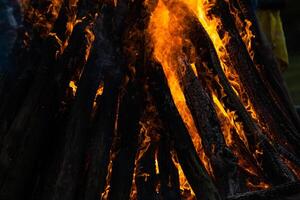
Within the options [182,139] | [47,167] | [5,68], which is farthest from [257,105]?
[5,68]

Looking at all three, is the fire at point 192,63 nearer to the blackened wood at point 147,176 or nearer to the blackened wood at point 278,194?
the blackened wood at point 278,194

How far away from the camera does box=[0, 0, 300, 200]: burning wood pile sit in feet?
10.8

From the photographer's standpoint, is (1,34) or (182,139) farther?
(1,34)

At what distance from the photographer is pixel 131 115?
3.47 metres

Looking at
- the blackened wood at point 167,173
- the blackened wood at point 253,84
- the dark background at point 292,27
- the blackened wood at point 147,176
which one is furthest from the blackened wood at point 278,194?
the dark background at point 292,27

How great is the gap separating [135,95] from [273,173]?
1.24 metres

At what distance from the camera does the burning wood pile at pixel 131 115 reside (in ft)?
10.8

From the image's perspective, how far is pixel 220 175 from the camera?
339cm

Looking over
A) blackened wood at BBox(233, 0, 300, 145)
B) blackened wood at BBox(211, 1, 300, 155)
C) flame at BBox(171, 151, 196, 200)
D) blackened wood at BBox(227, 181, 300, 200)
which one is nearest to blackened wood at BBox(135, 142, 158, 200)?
flame at BBox(171, 151, 196, 200)

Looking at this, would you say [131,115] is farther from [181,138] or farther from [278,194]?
[278,194]

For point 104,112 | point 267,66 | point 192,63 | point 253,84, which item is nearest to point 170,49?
point 192,63

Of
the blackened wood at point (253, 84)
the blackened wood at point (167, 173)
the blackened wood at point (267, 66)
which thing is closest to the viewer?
the blackened wood at point (167, 173)

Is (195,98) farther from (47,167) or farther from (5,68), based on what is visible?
(5,68)

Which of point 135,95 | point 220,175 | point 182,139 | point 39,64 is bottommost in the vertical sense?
point 220,175
